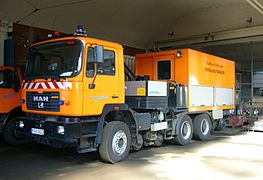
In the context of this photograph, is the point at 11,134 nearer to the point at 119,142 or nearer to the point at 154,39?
the point at 119,142

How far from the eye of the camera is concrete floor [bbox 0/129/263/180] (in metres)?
5.81

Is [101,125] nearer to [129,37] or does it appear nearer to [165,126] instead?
[165,126]

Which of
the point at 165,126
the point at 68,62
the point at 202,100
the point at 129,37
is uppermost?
the point at 129,37

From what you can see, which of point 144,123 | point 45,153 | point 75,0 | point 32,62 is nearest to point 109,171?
point 144,123

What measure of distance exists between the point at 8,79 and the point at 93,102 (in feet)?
12.3

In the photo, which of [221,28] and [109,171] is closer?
[109,171]

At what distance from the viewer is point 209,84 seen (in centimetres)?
1037

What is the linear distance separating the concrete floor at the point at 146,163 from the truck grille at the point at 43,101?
1.23 metres

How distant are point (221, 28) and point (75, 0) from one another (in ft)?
25.7

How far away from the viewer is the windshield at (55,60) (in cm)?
609

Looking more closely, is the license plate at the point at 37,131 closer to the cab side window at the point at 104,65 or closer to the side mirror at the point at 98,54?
the cab side window at the point at 104,65

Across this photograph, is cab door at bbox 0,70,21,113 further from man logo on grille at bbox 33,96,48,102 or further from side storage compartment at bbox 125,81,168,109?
side storage compartment at bbox 125,81,168,109

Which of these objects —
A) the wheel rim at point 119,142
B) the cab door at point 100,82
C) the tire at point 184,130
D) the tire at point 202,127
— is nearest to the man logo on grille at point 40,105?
the cab door at point 100,82

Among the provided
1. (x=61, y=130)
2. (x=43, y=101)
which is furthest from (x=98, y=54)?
(x=61, y=130)
